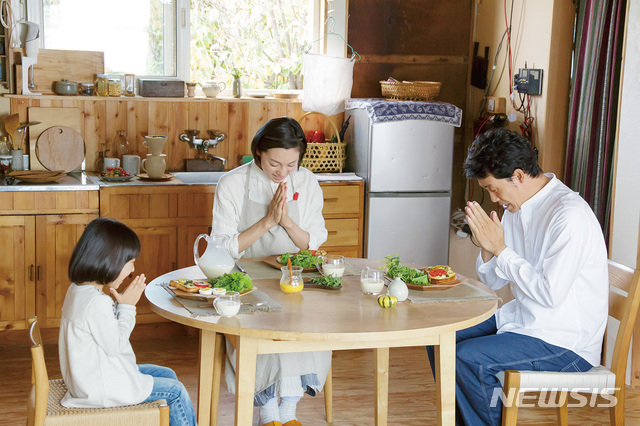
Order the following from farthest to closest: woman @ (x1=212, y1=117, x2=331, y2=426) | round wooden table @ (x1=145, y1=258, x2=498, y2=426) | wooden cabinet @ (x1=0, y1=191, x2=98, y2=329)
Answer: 1. wooden cabinet @ (x1=0, y1=191, x2=98, y2=329)
2. woman @ (x1=212, y1=117, x2=331, y2=426)
3. round wooden table @ (x1=145, y1=258, x2=498, y2=426)

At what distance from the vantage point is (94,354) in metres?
1.97

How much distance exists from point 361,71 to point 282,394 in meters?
2.51

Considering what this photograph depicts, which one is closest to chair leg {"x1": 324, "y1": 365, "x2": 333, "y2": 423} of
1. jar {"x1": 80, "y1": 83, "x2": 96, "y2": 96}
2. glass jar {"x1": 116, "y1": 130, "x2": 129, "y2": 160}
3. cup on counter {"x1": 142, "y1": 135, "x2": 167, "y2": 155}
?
cup on counter {"x1": 142, "y1": 135, "x2": 167, "y2": 155}

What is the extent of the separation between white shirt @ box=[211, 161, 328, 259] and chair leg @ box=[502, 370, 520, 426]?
1036 millimetres

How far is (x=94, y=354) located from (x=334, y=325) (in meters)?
0.65

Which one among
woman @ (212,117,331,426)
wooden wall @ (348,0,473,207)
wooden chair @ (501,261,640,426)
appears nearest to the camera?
wooden chair @ (501,261,640,426)

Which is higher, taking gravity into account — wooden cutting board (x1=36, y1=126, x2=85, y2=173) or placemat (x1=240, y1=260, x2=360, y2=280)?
wooden cutting board (x1=36, y1=126, x2=85, y2=173)

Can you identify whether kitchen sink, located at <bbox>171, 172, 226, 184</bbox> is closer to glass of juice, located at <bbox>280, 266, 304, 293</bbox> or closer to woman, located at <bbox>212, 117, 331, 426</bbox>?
woman, located at <bbox>212, 117, 331, 426</bbox>

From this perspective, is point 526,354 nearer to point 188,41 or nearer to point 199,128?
point 199,128

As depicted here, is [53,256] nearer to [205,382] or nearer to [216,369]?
[216,369]

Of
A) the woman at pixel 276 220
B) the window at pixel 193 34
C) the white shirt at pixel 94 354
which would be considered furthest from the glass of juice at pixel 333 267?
the window at pixel 193 34

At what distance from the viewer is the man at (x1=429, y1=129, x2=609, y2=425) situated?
2324mm

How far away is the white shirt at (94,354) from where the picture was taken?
1953 millimetres

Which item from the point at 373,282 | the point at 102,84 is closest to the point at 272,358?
the point at 373,282
